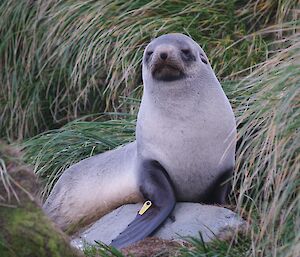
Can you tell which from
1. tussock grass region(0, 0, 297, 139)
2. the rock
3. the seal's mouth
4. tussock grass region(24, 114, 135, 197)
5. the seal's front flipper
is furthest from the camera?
tussock grass region(0, 0, 297, 139)

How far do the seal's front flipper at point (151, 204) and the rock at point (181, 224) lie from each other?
0.06 m

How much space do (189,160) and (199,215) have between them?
0.40 m

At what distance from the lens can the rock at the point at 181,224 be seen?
16.3ft

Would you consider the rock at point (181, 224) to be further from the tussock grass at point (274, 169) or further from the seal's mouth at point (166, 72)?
the seal's mouth at point (166, 72)

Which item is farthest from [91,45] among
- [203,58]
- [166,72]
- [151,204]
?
[151,204]

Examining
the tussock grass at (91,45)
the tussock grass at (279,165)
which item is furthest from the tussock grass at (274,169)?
the tussock grass at (91,45)

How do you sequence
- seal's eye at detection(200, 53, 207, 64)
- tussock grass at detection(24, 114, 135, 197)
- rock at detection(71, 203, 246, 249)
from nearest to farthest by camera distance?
rock at detection(71, 203, 246, 249) < seal's eye at detection(200, 53, 207, 64) < tussock grass at detection(24, 114, 135, 197)

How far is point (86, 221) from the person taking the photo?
20.3ft

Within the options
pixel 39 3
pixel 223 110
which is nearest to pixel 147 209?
pixel 223 110

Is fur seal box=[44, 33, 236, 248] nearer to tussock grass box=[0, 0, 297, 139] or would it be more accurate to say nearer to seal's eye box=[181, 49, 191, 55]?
seal's eye box=[181, 49, 191, 55]

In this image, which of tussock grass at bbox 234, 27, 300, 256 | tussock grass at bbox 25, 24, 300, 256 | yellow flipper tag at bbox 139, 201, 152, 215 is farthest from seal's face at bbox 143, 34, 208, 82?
tussock grass at bbox 234, 27, 300, 256

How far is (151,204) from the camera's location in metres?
5.62

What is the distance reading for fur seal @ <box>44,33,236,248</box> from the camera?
219 inches

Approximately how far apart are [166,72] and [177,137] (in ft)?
1.29
